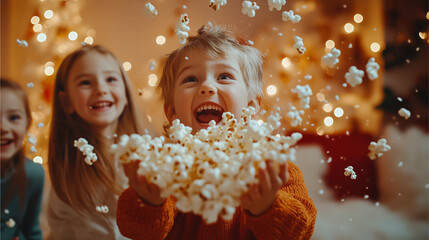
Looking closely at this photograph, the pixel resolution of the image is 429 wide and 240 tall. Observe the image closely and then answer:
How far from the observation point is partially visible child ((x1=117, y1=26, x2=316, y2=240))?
1.97 feet

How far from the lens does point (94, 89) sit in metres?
0.93

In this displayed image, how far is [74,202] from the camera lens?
91 centimetres

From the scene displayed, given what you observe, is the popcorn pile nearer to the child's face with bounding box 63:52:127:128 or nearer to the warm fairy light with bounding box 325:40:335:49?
the child's face with bounding box 63:52:127:128

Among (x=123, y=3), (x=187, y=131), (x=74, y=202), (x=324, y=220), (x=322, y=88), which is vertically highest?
(x=322, y=88)

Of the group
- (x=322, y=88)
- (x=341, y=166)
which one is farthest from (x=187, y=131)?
(x=341, y=166)

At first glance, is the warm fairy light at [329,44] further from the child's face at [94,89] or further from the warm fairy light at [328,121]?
the child's face at [94,89]

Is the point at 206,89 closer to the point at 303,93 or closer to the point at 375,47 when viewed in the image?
the point at 303,93

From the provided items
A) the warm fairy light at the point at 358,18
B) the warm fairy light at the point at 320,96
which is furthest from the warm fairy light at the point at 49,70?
the warm fairy light at the point at 358,18

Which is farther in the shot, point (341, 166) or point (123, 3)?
point (341, 166)

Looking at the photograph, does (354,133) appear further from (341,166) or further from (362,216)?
(362,216)

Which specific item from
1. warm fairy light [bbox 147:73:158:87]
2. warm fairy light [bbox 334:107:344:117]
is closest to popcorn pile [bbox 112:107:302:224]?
warm fairy light [bbox 147:73:158:87]

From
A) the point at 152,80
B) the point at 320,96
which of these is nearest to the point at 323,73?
the point at 320,96

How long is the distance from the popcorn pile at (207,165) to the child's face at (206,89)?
219mm

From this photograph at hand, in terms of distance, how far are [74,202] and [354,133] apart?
3.36 ft
